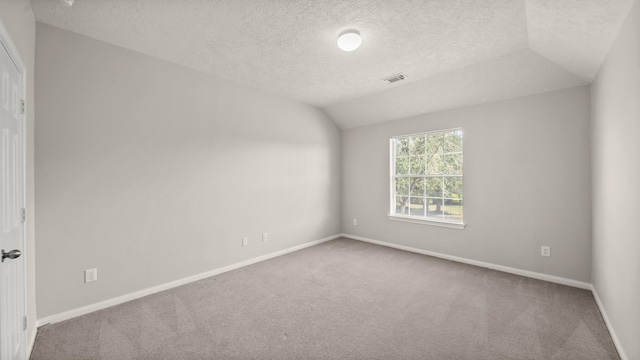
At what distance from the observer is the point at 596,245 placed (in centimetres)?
277

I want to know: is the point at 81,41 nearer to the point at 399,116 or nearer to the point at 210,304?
the point at 210,304

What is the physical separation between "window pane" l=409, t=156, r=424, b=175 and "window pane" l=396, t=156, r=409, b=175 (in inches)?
3.6

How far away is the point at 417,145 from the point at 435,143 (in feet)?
1.06

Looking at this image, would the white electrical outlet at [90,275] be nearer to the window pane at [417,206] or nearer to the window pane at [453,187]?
the window pane at [417,206]

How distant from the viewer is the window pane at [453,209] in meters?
4.07

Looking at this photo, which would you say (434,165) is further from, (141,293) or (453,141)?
(141,293)

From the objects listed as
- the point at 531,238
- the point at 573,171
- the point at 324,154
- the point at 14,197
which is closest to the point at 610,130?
the point at 573,171

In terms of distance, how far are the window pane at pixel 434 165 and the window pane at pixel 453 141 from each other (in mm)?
190

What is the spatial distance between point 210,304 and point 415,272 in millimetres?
2516

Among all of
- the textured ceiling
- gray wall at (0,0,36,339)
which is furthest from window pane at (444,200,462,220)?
gray wall at (0,0,36,339)

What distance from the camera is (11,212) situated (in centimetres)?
156

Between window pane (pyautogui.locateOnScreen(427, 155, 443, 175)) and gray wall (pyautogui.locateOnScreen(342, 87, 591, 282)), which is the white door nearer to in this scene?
gray wall (pyautogui.locateOnScreen(342, 87, 591, 282))

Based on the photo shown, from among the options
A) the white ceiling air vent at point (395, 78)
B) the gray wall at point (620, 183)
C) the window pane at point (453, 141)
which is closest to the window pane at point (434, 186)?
the window pane at point (453, 141)

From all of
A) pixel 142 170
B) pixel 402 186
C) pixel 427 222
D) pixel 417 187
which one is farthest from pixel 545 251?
pixel 142 170
